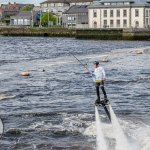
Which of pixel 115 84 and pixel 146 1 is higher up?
pixel 146 1

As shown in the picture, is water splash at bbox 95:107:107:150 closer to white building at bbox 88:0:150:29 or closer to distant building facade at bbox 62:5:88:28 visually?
white building at bbox 88:0:150:29

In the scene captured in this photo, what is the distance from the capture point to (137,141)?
73.1ft

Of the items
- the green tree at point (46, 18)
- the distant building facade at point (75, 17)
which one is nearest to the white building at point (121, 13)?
the distant building facade at point (75, 17)

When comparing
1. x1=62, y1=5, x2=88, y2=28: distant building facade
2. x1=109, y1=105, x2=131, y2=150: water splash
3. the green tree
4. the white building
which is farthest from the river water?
the green tree

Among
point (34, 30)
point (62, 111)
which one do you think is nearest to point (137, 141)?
point (62, 111)

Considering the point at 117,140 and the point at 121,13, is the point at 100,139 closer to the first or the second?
the point at 117,140

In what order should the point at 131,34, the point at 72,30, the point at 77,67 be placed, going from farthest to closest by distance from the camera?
the point at 72,30 → the point at 131,34 → the point at 77,67

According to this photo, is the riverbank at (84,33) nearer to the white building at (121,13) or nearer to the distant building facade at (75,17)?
the white building at (121,13)

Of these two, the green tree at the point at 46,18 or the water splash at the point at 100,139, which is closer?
the water splash at the point at 100,139

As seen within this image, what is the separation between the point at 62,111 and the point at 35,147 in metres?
7.84

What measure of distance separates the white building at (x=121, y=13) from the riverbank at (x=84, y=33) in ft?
37.0

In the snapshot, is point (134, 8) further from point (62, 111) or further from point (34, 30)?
point (62, 111)

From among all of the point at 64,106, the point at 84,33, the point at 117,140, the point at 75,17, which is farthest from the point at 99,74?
the point at 75,17

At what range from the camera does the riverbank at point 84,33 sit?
121312mm
